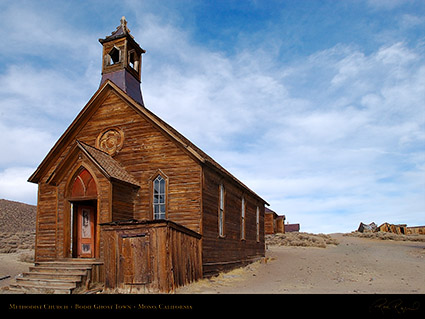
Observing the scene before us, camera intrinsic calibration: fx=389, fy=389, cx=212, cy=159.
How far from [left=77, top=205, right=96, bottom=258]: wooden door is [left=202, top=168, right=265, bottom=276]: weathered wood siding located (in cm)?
485

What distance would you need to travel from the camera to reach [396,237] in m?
40.4

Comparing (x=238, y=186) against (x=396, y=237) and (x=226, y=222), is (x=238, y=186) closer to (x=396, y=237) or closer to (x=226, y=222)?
(x=226, y=222)

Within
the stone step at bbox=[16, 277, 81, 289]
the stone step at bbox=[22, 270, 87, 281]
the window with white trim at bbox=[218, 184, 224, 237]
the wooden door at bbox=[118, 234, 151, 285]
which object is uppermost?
the window with white trim at bbox=[218, 184, 224, 237]

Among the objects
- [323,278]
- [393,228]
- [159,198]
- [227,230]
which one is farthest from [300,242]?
[159,198]

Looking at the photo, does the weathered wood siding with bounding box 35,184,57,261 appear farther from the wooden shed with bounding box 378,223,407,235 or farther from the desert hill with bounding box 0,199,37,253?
the wooden shed with bounding box 378,223,407,235

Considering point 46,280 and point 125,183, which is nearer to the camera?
point 46,280

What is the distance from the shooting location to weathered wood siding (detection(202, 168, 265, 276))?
52.0ft

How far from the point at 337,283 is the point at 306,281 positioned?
117 cm

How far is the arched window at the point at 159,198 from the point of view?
1612 cm
